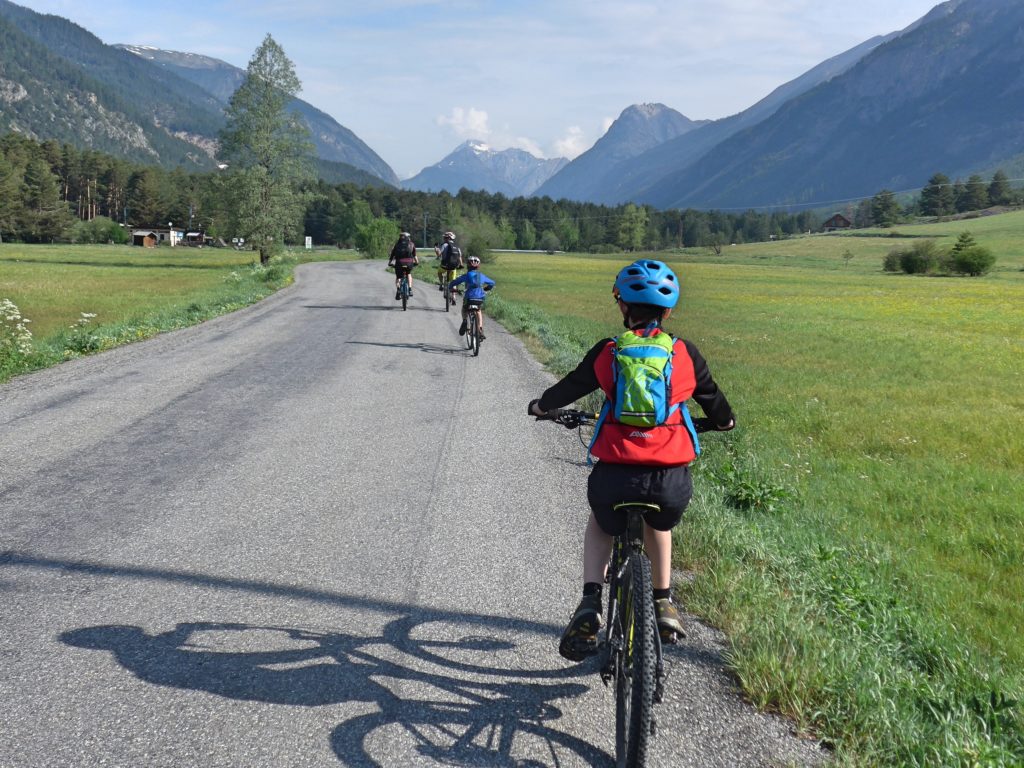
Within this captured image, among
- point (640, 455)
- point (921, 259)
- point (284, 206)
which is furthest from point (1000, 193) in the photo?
point (640, 455)

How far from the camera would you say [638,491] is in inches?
130

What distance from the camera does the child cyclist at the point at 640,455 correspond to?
10.9ft

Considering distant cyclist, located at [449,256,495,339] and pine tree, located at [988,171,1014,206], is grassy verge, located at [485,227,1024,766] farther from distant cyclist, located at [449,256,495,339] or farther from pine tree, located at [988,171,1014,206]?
pine tree, located at [988,171,1014,206]

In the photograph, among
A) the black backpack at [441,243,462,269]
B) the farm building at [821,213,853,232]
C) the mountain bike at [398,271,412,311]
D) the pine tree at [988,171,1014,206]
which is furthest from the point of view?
the farm building at [821,213,853,232]

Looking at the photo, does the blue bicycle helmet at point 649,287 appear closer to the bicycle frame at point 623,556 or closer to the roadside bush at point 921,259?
the bicycle frame at point 623,556

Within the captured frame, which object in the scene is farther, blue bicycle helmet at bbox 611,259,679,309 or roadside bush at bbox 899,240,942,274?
roadside bush at bbox 899,240,942,274

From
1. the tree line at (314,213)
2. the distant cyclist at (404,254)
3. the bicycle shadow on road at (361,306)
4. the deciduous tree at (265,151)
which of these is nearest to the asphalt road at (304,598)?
the distant cyclist at (404,254)

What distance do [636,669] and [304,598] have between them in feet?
7.46

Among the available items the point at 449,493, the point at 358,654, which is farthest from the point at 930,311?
the point at 358,654

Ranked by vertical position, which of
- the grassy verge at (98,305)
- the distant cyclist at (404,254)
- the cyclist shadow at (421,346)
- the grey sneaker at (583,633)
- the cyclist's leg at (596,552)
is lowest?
the grassy verge at (98,305)

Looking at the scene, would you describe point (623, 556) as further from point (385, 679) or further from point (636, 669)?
point (385, 679)

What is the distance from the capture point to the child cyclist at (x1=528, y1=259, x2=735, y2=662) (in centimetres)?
332

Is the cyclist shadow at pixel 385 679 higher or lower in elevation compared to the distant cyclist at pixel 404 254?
lower

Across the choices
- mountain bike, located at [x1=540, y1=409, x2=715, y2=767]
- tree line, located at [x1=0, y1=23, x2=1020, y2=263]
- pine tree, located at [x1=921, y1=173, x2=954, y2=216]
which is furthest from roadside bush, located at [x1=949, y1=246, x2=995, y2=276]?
pine tree, located at [x1=921, y1=173, x2=954, y2=216]
